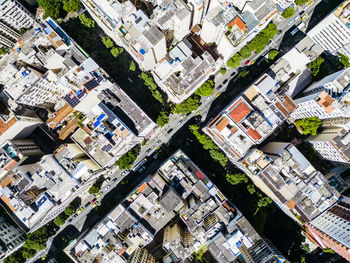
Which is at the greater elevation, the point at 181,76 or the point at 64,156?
the point at 64,156

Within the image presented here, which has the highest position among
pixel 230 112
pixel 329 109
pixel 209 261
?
pixel 230 112

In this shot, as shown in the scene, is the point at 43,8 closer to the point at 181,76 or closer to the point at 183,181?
the point at 181,76

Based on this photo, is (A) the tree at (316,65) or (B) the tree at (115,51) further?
(B) the tree at (115,51)

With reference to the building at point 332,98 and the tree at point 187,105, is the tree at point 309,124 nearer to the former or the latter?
the building at point 332,98

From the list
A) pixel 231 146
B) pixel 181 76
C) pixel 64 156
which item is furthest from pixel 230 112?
pixel 64 156

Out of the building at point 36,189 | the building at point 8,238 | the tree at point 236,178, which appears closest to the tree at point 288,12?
the tree at point 236,178

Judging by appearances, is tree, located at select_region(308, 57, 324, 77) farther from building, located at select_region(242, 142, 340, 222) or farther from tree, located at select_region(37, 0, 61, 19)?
tree, located at select_region(37, 0, 61, 19)

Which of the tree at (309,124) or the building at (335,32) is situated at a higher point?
the building at (335,32)
